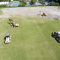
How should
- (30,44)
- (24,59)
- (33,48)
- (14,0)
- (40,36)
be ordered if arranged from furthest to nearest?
(14,0)
(40,36)
(30,44)
(33,48)
(24,59)

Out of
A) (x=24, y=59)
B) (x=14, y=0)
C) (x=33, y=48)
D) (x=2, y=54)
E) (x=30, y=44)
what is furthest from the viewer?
(x=14, y=0)

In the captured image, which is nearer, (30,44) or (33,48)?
(33,48)

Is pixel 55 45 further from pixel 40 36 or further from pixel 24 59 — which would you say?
pixel 24 59

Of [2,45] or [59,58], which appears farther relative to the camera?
[2,45]

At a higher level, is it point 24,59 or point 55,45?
point 55,45

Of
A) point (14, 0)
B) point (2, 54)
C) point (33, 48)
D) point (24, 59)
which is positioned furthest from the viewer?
point (14, 0)

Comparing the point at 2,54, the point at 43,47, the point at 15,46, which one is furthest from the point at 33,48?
the point at 2,54

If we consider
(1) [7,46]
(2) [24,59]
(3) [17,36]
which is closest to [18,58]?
(2) [24,59]

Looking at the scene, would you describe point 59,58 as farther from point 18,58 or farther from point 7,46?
point 7,46

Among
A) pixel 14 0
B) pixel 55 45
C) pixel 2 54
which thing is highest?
pixel 14 0
